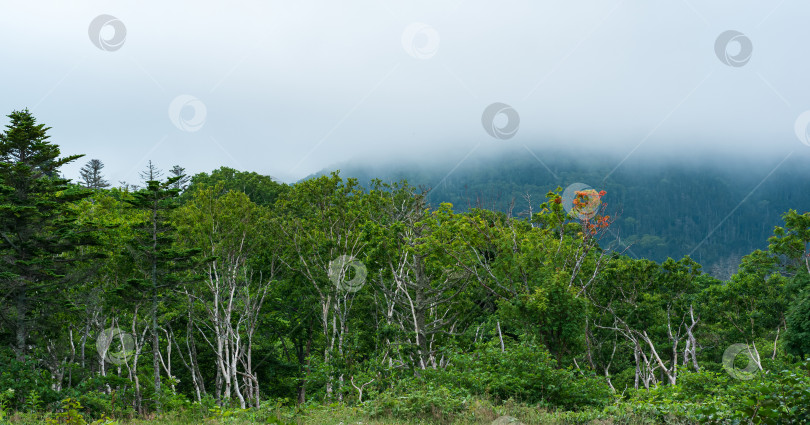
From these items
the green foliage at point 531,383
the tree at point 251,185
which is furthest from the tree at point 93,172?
the green foliage at point 531,383

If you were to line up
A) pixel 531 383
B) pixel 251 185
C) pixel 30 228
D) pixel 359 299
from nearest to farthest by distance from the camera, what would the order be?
pixel 531 383 → pixel 30 228 → pixel 359 299 → pixel 251 185

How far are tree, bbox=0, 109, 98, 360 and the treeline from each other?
9 centimetres

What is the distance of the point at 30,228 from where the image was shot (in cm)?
2033

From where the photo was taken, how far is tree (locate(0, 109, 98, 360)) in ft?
63.8

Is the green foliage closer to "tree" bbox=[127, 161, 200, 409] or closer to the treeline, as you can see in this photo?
the treeline

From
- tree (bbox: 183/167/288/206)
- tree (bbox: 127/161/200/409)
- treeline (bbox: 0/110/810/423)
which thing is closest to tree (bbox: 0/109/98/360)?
treeline (bbox: 0/110/810/423)

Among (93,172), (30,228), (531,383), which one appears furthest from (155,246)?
(93,172)

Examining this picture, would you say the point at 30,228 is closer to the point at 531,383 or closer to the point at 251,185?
the point at 531,383

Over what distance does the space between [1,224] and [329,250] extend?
1354 centimetres

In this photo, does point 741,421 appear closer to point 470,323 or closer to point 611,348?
point 470,323

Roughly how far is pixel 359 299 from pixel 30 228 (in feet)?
49.3

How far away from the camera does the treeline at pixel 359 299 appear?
15344 mm

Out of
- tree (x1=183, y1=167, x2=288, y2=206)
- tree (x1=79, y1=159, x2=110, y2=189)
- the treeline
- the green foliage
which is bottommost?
the green foliage

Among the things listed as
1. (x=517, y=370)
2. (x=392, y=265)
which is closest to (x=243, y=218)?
(x=392, y=265)
